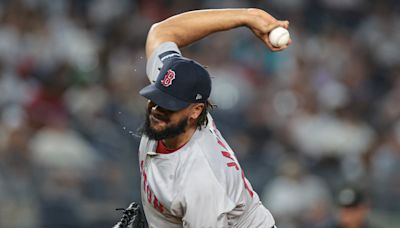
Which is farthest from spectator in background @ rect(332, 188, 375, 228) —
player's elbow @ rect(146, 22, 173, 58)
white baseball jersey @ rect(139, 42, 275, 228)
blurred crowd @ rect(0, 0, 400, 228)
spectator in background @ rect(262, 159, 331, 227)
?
spectator in background @ rect(262, 159, 331, 227)

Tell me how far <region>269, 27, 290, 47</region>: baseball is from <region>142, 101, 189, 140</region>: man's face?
56 cm

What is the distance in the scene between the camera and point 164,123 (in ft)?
14.3

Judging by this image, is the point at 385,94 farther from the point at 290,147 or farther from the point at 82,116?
the point at 82,116

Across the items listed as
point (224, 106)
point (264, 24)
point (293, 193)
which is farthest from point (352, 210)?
point (224, 106)

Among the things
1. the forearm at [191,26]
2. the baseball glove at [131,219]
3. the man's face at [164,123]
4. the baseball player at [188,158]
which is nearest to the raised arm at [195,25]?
the forearm at [191,26]

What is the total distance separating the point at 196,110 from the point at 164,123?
193mm

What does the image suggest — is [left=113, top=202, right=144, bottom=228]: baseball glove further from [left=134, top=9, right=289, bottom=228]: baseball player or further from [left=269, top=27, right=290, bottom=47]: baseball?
[left=269, top=27, right=290, bottom=47]: baseball

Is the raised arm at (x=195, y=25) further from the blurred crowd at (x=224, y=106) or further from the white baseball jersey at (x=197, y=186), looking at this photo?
the blurred crowd at (x=224, y=106)

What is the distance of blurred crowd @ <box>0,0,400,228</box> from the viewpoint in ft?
28.0

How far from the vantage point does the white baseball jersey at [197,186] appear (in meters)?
4.21

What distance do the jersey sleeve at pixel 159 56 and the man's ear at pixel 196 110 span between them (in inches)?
14.6

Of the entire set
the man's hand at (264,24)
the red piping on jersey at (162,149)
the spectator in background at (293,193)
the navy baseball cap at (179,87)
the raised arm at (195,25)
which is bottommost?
the red piping on jersey at (162,149)

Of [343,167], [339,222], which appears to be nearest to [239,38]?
[343,167]

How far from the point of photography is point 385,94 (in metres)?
11.1
